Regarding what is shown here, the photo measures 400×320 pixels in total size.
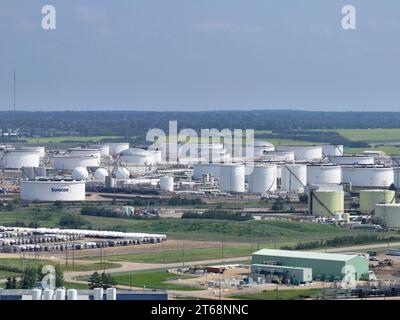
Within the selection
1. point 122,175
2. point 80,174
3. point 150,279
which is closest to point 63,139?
point 80,174

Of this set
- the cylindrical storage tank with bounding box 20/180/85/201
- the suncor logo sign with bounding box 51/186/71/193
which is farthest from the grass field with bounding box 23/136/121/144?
the suncor logo sign with bounding box 51/186/71/193

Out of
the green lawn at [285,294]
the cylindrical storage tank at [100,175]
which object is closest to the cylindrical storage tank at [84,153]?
the cylindrical storage tank at [100,175]

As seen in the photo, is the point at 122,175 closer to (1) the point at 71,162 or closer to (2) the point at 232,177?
(2) the point at 232,177

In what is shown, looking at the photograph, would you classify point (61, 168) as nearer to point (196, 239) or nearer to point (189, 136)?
point (189, 136)

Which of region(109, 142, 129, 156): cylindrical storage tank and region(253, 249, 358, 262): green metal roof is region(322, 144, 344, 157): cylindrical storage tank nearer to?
region(109, 142, 129, 156): cylindrical storage tank

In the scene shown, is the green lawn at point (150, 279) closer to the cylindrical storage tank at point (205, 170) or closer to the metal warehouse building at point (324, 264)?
the metal warehouse building at point (324, 264)

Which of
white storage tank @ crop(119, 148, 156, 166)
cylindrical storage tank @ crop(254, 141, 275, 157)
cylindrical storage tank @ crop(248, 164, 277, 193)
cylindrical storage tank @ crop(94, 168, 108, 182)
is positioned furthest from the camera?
cylindrical storage tank @ crop(254, 141, 275, 157)

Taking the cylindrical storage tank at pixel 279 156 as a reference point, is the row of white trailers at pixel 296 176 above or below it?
below

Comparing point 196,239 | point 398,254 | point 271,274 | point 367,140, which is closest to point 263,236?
point 196,239
